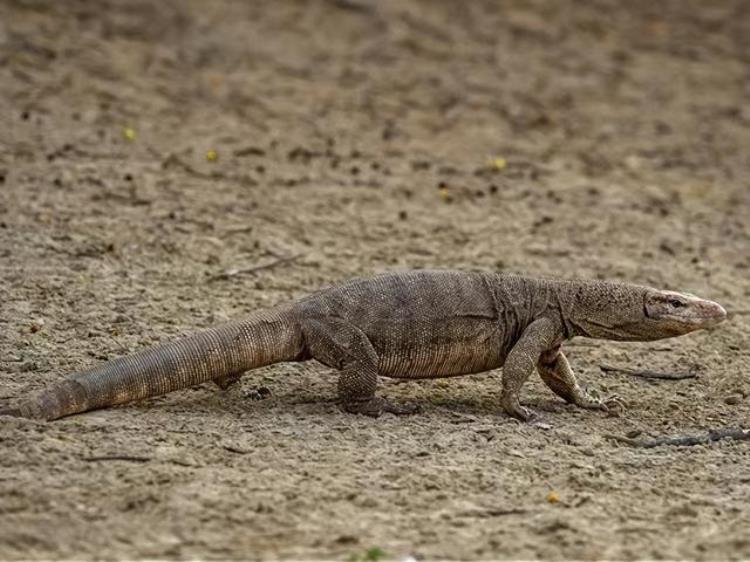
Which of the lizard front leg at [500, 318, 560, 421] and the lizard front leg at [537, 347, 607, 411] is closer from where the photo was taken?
the lizard front leg at [500, 318, 560, 421]

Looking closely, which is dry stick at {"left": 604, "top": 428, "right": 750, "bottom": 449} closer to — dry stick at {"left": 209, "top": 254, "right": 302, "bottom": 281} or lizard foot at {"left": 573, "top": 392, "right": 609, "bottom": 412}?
lizard foot at {"left": 573, "top": 392, "right": 609, "bottom": 412}

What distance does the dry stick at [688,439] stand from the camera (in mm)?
6355

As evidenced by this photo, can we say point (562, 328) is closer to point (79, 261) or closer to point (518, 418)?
point (518, 418)

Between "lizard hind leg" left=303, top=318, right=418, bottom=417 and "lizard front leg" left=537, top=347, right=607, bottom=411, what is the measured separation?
1.06 metres

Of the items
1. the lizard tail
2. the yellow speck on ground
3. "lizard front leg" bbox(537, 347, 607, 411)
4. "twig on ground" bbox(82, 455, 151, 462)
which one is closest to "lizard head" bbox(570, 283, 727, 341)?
"lizard front leg" bbox(537, 347, 607, 411)

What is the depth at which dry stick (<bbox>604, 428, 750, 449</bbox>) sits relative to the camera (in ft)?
20.9

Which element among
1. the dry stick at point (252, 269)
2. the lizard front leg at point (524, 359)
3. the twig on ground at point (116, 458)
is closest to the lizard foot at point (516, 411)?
the lizard front leg at point (524, 359)

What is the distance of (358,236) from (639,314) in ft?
10.3

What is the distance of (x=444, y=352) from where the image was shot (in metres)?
6.75

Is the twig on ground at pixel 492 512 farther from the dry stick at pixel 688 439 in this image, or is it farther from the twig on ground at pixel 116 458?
the twig on ground at pixel 116 458

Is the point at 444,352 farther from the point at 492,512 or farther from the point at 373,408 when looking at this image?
the point at 492,512

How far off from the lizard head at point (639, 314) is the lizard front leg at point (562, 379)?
187 mm

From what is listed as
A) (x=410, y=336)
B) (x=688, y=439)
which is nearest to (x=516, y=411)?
(x=410, y=336)

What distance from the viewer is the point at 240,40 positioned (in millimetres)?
13852
